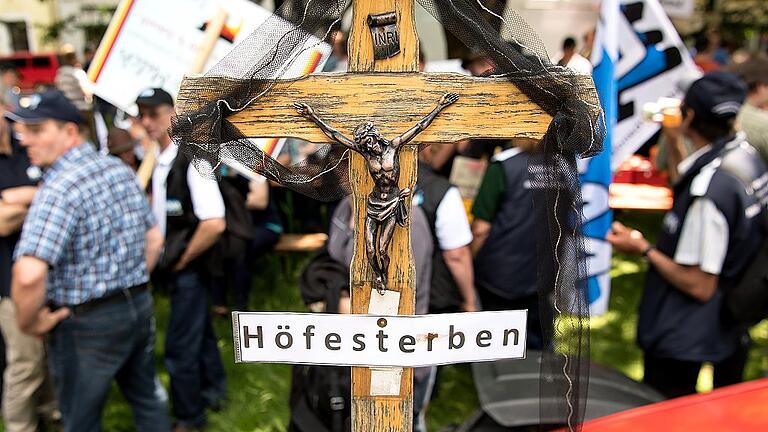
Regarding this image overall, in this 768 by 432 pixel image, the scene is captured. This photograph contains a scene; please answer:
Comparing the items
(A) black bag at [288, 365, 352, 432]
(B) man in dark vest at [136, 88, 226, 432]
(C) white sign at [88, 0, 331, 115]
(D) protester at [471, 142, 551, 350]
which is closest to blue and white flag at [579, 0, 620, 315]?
(D) protester at [471, 142, 551, 350]

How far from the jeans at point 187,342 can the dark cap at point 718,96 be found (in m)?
2.39

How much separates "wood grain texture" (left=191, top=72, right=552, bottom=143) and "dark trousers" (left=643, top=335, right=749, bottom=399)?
6.32 ft

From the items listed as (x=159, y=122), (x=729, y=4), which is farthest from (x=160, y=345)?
(x=729, y=4)

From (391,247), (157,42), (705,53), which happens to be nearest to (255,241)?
(157,42)

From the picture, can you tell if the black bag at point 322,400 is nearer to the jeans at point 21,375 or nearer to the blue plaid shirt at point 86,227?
the blue plaid shirt at point 86,227

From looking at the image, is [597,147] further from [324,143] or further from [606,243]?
[606,243]

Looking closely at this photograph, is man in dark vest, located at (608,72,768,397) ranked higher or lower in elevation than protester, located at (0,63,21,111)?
lower

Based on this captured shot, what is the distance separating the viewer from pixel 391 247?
1.31 metres

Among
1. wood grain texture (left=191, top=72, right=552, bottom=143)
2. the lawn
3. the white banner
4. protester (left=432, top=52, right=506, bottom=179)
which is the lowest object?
the lawn

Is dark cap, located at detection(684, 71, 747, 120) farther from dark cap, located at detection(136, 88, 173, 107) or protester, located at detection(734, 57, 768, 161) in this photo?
dark cap, located at detection(136, 88, 173, 107)

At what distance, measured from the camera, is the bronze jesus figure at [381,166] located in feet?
4.01

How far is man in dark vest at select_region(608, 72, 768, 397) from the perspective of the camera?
2455mm

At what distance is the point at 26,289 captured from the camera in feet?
7.29

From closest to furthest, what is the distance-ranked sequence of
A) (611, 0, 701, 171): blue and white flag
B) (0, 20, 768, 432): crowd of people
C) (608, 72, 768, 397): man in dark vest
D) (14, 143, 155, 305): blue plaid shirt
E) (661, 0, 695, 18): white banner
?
1. (14, 143, 155, 305): blue plaid shirt
2. (0, 20, 768, 432): crowd of people
3. (608, 72, 768, 397): man in dark vest
4. (611, 0, 701, 171): blue and white flag
5. (661, 0, 695, 18): white banner
